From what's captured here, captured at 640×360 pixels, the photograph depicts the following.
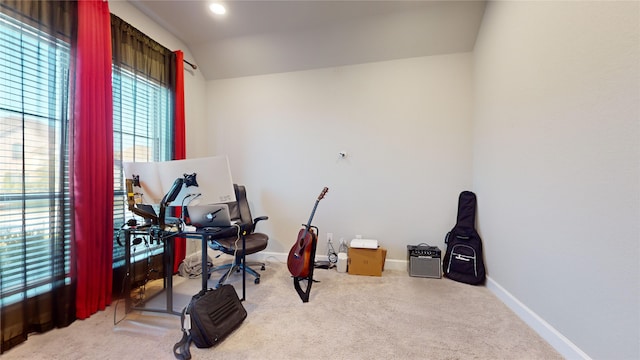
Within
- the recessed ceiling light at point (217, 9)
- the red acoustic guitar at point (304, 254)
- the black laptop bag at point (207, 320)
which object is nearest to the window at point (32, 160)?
the black laptop bag at point (207, 320)

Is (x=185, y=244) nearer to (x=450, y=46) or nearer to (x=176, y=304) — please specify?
(x=176, y=304)

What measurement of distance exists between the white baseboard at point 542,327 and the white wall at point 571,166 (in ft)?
0.11

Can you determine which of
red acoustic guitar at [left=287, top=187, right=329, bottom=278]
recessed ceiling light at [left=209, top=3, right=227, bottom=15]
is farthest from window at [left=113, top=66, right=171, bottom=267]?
red acoustic guitar at [left=287, top=187, right=329, bottom=278]

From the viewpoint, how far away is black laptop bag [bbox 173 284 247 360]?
1.53 metres

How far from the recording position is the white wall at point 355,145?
2.95 metres

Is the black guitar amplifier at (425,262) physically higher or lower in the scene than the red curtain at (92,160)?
lower

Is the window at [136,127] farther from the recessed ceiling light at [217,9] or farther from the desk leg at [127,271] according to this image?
the recessed ceiling light at [217,9]

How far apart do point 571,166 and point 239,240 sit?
2.73m

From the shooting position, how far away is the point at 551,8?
63.1 inches

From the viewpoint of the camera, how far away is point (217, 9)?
258 cm

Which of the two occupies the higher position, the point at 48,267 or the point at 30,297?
the point at 48,267

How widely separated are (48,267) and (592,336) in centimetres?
350

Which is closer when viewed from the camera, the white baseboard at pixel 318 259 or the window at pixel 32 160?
the window at pixel 32 160

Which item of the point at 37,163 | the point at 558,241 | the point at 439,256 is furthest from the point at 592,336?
Answer: the point at 37,163
